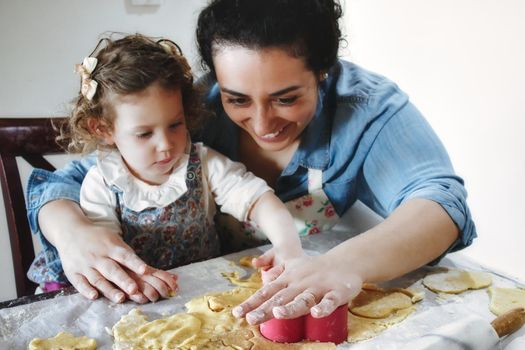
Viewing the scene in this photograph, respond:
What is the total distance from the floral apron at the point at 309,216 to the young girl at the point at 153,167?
0.07 m

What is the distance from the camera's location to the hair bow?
98cm

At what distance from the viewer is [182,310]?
2.57 feet

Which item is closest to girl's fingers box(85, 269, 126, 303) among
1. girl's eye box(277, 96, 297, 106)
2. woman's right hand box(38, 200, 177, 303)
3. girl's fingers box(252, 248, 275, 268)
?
woman's right hand box(38, 200, 177, 303)

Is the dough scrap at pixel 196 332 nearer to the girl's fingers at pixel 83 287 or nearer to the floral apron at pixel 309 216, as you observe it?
the girl's fingers at pixel 83 287

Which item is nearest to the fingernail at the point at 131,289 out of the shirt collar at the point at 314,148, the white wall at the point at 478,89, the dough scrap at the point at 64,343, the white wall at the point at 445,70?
the dough scrap at the point at 64,343

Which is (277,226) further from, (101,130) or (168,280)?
(101,130)

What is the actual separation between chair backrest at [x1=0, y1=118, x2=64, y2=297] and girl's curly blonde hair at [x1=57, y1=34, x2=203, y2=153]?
128 mm

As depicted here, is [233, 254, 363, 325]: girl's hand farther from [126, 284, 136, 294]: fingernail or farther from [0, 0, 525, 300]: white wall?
[0, 0, 525, 300]: white wall

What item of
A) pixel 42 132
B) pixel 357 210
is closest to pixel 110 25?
pixel 42 132

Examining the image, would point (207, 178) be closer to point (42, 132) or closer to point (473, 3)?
point (42, 132)

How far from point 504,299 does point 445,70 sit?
123 centimetres

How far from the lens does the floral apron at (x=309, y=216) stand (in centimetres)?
110

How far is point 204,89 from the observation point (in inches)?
44.3

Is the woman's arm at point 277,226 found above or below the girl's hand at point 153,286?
above
